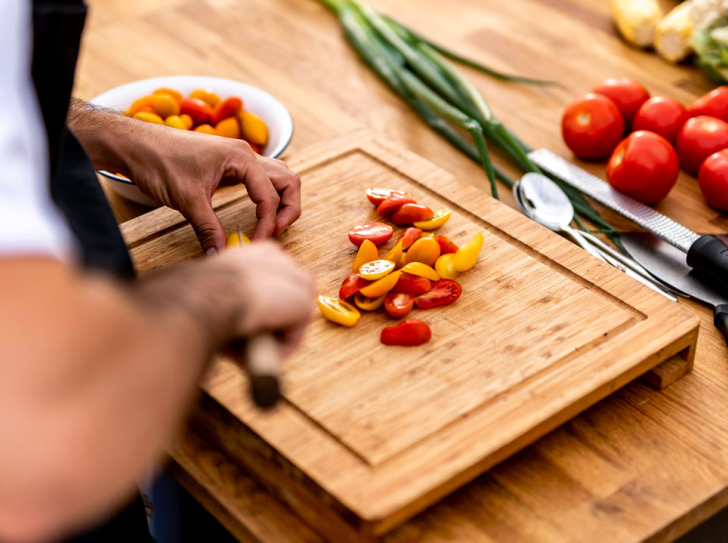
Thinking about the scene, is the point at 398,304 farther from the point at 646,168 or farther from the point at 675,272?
the point at 646,168

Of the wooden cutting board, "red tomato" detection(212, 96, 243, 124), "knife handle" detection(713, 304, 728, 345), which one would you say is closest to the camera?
the wooden cutting board

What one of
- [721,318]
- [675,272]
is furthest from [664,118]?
[721,318]

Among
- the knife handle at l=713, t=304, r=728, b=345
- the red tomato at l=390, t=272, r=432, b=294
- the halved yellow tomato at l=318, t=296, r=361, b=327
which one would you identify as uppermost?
the knife handle at l=713, t=304, r=728, b=345

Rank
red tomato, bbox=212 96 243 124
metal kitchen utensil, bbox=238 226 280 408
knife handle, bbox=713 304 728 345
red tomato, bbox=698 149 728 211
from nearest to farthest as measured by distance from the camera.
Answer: metal kitchen utensil, bbox=238 226 280 408, knife handle, bbox=713 304 728 345, red tomato, bbox=698 149 728 211, red tomato, bbox=212 96 243 124

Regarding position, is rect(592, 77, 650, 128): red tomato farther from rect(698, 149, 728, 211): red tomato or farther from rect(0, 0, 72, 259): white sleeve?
rect(0, 0, 72, 259): white sleeve

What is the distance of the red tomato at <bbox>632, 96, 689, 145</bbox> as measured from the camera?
1596 mm

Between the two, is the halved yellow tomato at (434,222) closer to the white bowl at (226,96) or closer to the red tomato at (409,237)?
the red tomato at (409,237)

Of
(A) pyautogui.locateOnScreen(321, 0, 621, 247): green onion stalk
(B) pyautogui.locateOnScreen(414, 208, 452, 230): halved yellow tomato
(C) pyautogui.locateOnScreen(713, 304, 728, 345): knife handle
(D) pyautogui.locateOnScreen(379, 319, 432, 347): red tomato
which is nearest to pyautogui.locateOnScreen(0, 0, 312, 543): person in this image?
(D) pyautogui.locateOnScreen(379, 319, 432, 347): red tomato

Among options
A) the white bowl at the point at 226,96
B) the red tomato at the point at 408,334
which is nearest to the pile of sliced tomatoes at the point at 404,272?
the red tomato at the point at 408,334

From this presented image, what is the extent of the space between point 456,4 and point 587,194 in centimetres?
95

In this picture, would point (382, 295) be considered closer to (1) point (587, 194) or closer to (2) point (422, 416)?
(2) point (422, 416)

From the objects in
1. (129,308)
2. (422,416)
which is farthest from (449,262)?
(129,308)

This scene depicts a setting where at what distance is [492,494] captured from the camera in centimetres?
96

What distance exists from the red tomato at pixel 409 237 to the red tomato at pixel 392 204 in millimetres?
60
